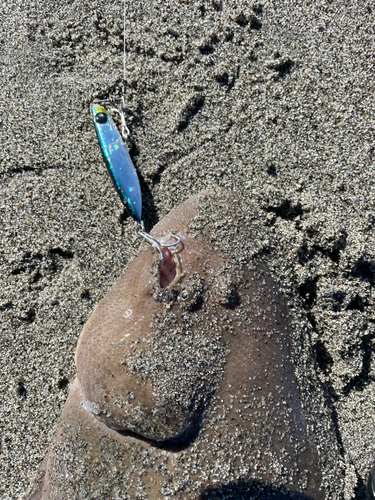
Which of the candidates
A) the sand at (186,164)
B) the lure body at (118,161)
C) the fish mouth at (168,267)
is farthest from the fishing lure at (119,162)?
the fish mouth at (168,267)

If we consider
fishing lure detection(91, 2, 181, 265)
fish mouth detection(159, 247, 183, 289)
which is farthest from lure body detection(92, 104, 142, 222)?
fish mouth detection(159, 247, 183, 289)

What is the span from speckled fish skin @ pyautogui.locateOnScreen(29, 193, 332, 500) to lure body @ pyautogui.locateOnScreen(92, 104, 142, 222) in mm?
530

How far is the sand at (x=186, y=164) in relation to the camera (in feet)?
8.95

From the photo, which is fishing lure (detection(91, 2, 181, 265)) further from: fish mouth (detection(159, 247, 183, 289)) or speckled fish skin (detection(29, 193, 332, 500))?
speckled fish skin (detection(29, 193, 332, 500))

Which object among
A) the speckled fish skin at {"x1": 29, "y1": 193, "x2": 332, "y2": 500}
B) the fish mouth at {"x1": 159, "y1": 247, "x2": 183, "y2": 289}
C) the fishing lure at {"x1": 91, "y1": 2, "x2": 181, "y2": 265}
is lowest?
the speckled fish skin at {"x1": 29, "y1": 193, "x2": 332, "y2": 500}

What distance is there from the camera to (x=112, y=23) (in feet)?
9.94

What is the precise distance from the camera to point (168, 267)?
234 cm

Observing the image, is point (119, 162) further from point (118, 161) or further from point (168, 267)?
point (168, 267)

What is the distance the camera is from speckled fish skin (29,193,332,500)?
2.12 m

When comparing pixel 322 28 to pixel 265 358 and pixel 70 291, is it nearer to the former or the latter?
pixel 265 358

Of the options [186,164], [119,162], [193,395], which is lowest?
[193,395]

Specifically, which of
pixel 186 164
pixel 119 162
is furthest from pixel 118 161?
pixel 186 164

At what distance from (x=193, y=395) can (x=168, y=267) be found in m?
0.75

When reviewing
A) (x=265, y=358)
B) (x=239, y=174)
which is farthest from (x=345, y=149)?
(x=265, y=358)
